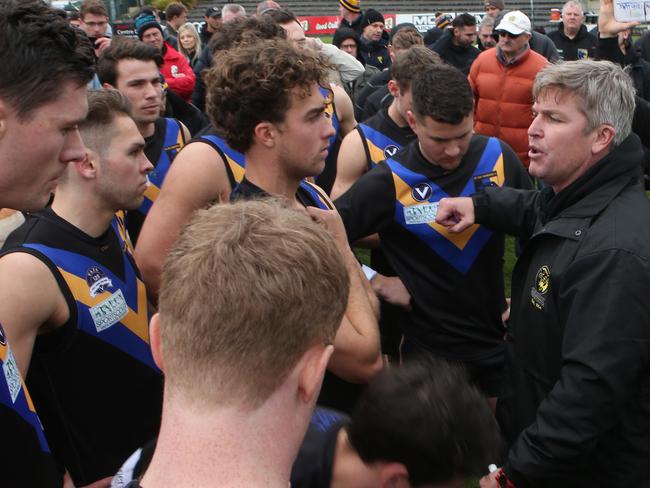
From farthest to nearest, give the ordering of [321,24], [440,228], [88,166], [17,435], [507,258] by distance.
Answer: [321,24], [507,258], [440,228], [88,166], [17,435]

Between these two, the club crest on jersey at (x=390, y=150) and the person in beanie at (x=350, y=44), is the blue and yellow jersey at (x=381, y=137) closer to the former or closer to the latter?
the club crest on jersey at (x=390, y=150)

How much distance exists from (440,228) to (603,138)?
3.21 feet

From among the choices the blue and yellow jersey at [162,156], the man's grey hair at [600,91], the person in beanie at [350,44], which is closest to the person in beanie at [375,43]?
the person in beanie at [350,44]

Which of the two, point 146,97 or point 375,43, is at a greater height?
point 146,97

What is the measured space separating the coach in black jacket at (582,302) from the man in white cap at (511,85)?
4.54 meters

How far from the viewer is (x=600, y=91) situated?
265cm

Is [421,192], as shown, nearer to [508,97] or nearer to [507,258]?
[507,258]

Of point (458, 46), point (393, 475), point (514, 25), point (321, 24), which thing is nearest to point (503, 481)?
point (393, 475)

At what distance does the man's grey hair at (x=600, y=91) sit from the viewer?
2.62 meters

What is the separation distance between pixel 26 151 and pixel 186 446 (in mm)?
994

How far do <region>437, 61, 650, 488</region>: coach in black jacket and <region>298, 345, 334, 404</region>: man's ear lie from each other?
1.32 meters

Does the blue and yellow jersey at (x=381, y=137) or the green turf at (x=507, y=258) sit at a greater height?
the blue and yellow jersey at (x=381, y=137)

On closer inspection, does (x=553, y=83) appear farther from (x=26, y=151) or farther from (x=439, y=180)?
(x=26, y=151)

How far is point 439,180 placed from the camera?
3.47m
